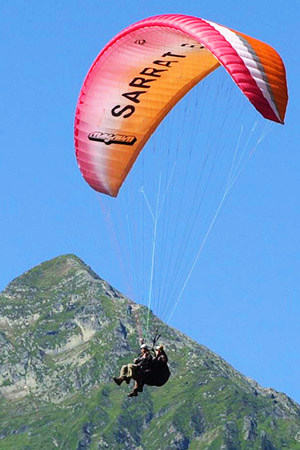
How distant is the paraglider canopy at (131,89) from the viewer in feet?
203

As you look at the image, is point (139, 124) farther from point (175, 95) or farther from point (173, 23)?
point (173, 23)

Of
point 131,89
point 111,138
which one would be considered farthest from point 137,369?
point 131,89

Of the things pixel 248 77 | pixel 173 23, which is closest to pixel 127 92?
pixel 173 23

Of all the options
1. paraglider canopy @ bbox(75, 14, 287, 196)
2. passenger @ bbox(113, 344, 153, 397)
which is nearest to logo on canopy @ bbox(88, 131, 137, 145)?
paraglider canopy @ bbox(75, 14, 287, 196)

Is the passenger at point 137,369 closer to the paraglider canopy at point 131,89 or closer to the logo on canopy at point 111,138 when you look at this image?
the paraglider canopy at point 131,89

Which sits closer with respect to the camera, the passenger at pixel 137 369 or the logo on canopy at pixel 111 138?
the passenger at pixel 137 369

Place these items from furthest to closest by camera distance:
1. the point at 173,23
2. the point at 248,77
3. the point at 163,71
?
1. the point at 163,71
2. the point at 173,23
3. the point at 248,77

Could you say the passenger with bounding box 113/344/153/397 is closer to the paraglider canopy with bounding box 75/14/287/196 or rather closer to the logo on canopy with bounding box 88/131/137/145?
the paraglider canopy with bounding box 75/14/287/196

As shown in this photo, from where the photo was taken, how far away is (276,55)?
190 feet

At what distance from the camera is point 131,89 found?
209 ft

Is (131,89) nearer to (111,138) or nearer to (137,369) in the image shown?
(111,138)

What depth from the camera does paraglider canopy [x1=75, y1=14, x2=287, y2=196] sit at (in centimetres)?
6178

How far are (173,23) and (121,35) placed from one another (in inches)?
146

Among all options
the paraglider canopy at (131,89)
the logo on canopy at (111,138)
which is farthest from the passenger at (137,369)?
the logo on canopy at (111,138)
